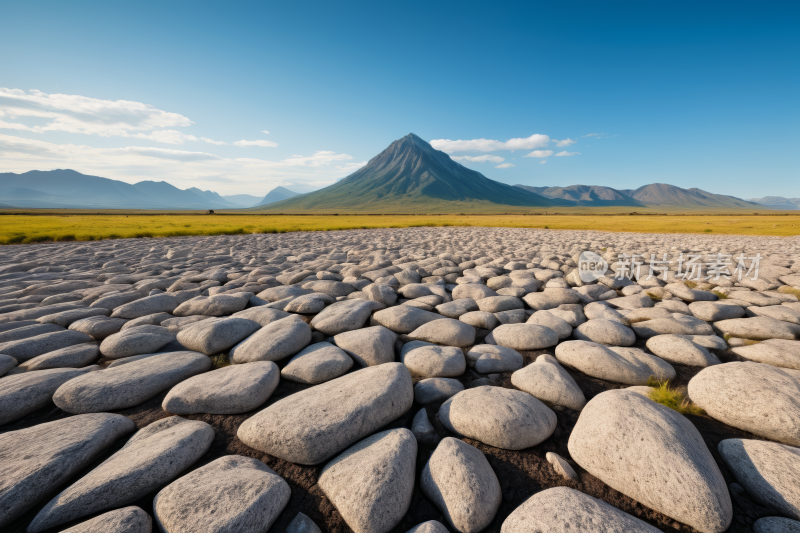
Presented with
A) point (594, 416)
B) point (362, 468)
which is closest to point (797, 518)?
point (594, 416)

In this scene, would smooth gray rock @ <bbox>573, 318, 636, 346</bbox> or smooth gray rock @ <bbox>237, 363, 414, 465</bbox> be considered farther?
smooth gray rock @ <bbox>573, 318, 636, 346</bbox>

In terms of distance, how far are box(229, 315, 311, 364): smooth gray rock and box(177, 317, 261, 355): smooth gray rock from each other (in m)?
0.11

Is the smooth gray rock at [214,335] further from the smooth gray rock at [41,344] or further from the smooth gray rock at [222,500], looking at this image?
the smooth gray rock at [222,500]

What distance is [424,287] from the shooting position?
5141 mm

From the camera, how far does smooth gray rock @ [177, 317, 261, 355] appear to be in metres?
3.06

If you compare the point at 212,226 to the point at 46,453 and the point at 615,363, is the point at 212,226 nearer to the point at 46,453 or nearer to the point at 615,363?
the point at 46,453

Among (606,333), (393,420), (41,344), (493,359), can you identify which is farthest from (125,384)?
(606,333)

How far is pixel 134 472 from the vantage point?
62.1 inches

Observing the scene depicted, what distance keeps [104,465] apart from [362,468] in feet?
4.58

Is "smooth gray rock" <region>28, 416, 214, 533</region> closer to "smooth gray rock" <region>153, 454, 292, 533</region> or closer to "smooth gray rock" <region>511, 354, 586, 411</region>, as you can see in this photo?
"smooth gray rock" <region>153, 454, 292, 533</region>

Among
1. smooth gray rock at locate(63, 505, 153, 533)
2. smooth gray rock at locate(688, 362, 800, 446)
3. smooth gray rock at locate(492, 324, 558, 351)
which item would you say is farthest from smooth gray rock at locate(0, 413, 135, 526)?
smooth gray rock at locate(688, 362, 800, 446)

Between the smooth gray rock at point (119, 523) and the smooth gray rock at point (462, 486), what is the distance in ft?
4.32

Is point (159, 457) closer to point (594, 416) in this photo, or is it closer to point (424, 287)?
point (594, 416)

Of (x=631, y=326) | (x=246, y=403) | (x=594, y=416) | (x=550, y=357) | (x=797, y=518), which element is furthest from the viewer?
(x=631, y=326)
